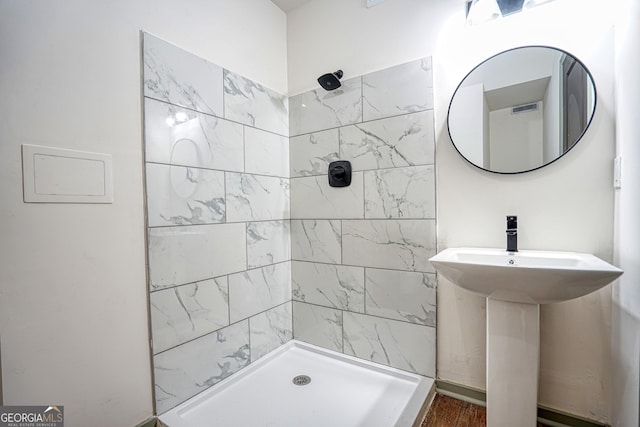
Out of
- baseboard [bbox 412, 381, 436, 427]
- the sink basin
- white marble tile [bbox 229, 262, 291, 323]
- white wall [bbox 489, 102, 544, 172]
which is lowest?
baseboard [bbox 412, 381, 436, 427]

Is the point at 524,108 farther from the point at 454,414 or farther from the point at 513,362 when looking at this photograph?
the point at 454,414

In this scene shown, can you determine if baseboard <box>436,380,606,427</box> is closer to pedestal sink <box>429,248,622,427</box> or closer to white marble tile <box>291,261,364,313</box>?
pedestal sink <box>429,248,622,427</box>

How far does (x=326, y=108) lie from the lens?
206cm

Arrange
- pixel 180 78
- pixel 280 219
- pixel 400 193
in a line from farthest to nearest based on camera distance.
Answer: pixel 280 219
pixel 400 193
pixel 180 78

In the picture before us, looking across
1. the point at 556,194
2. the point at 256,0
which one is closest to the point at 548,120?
Result: the point at 556,194

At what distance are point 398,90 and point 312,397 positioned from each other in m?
1.84

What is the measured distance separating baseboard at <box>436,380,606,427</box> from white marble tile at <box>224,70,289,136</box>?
1.93 metres

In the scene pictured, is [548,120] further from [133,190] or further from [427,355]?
[133,190]

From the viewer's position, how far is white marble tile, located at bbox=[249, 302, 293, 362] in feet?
6.45

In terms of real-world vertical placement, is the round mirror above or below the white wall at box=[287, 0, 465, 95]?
→ below

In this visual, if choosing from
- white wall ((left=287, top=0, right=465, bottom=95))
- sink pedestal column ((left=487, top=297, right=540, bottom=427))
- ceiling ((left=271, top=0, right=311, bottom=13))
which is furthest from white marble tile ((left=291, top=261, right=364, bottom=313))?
ceiling ((left=271, top=0, right=311, bottom=13))

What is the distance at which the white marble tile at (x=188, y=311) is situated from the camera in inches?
57.6

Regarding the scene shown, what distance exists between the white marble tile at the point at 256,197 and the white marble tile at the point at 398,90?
775mm

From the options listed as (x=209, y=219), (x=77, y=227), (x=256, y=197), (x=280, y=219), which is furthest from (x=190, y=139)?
(x=280, y=219)
